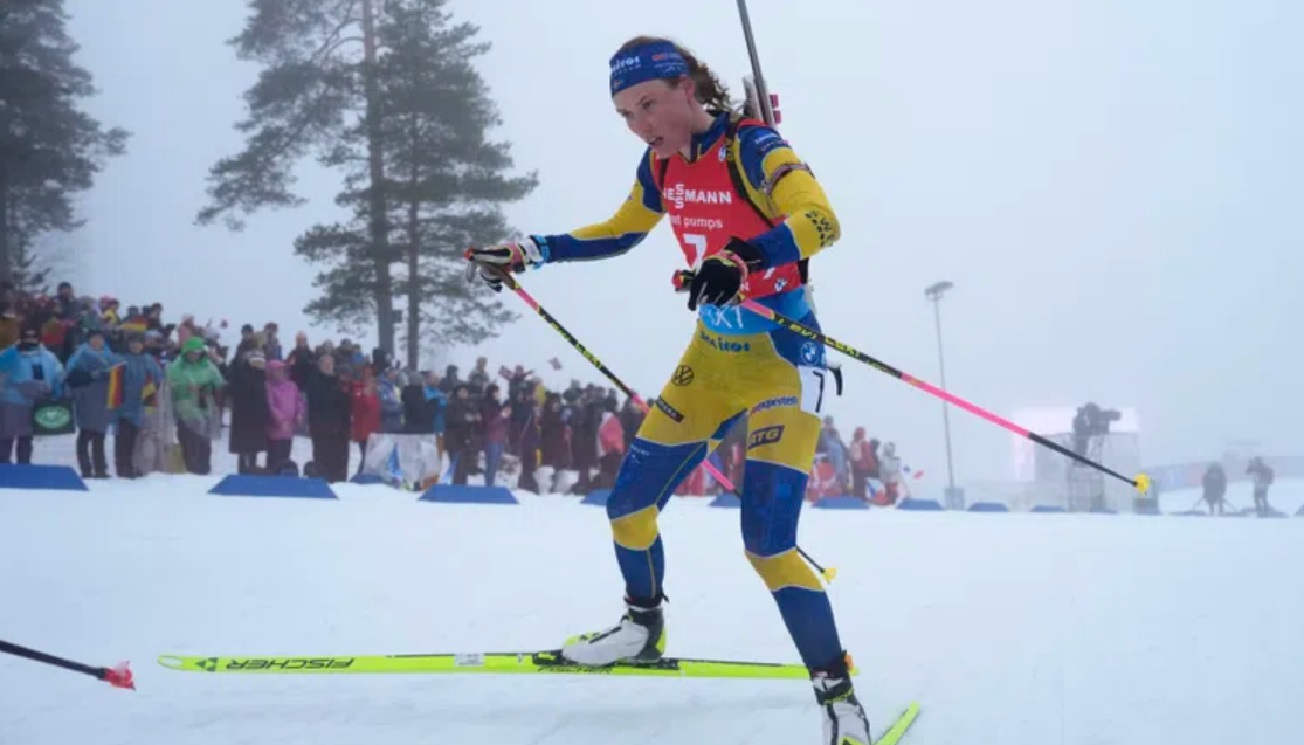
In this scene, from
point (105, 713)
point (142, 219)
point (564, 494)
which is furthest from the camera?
point (142, 219)

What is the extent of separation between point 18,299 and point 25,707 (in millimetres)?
10460

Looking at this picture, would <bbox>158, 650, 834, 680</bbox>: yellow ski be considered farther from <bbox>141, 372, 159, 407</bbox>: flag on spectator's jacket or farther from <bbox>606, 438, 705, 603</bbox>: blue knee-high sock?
<bbox>141, 372, 159, 407</bbox>: flag on spectator's jacket

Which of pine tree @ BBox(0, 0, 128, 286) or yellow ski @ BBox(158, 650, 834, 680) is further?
pine tree @ BBox(0, 0, 128, 286)

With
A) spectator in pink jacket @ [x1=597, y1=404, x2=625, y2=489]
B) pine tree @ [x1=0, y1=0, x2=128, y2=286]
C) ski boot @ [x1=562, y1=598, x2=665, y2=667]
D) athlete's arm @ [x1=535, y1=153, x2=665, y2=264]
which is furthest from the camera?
pine tree @ [x1=0, y1=0, x2=128, y2=286]

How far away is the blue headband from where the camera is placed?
321 centimetres

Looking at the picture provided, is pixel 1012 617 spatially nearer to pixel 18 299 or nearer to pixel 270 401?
pixel 270 401

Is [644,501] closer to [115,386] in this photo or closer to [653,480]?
[653,480]

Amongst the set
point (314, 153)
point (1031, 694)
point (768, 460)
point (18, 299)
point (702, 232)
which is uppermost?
point (314, 153)

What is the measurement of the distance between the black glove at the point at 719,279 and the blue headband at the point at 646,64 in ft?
2.81

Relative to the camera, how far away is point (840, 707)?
2885mm

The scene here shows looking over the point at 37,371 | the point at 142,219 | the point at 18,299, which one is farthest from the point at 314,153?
the point at 37,371

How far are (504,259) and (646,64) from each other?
2.84 ft

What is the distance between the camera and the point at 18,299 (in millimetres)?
11727

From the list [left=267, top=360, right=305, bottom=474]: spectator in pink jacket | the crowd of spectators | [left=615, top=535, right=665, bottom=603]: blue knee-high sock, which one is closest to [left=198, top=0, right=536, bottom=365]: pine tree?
the crowd of spectators
